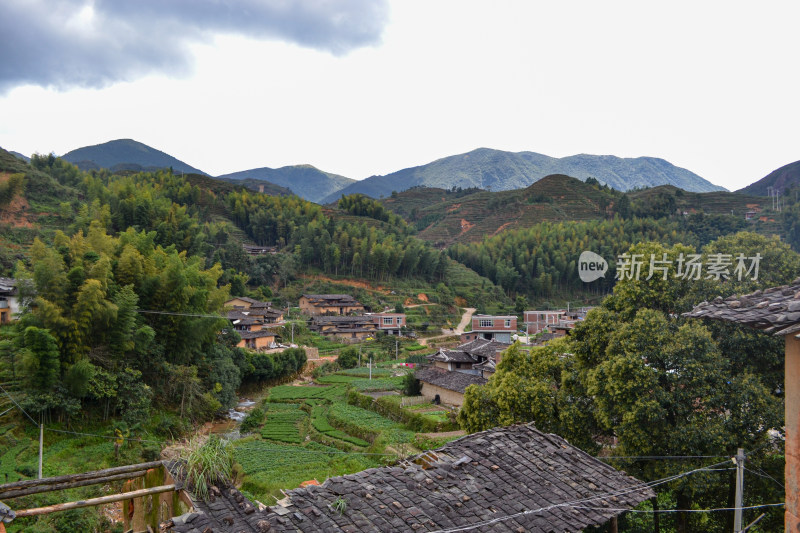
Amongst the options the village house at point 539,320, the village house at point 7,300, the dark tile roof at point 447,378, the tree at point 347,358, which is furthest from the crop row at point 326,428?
the village house at point 539,320

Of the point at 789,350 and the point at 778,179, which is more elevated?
the point at 778,179

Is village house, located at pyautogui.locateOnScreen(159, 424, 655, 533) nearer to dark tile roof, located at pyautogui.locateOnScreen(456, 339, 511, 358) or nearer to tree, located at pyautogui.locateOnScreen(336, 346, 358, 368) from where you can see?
dark tile roof, located at pyautogui.locateOnScreen(456, 339, 511, 358)

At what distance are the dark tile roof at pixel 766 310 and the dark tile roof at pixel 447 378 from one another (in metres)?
19.7

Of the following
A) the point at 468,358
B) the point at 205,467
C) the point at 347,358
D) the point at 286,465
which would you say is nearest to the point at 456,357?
the point at 468,358

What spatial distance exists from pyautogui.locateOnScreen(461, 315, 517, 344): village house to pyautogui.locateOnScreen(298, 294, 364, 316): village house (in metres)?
11.3

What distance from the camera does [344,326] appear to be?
43.2 metres

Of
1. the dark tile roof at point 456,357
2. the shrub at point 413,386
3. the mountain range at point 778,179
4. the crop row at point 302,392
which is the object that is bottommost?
the crop row at point 302,392

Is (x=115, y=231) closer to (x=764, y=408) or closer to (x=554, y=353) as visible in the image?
(x=554, y=353)

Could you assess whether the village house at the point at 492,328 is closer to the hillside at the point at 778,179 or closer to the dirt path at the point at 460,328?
the dirt path at the point at 460,328

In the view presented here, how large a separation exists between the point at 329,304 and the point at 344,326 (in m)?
4.06

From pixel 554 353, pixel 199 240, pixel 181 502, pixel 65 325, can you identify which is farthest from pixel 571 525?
pixel 199 240

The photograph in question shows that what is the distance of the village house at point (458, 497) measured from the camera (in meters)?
4.09

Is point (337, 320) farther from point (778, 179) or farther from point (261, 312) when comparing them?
A: point (778, 179)

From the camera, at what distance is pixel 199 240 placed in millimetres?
41750
